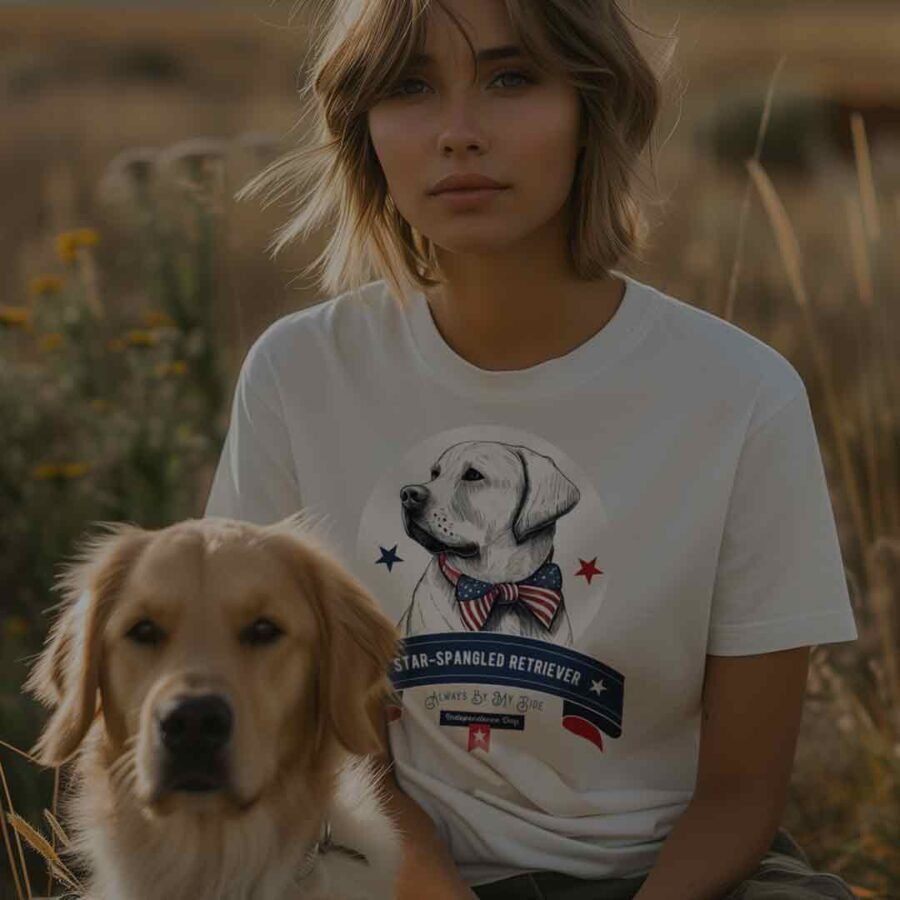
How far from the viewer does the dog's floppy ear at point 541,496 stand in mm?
3152

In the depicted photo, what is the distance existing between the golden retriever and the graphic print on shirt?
33cm

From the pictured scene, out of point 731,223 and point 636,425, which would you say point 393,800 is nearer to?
point 636,425

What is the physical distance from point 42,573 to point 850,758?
2.23 meters

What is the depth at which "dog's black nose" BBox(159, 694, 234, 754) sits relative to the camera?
2.46 metres

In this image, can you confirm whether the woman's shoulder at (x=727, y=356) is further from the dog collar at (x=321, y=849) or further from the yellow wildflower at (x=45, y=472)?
the yellow wildflower at (x=45, y=472)

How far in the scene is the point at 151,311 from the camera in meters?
5.81

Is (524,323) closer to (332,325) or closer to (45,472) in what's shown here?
(332,325)

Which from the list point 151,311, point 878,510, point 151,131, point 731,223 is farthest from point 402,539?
point 151,131

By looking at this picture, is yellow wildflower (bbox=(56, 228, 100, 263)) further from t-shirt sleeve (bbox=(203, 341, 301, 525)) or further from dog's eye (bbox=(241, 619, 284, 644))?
dog's eye (bbox=(241, 619, 284, 644))

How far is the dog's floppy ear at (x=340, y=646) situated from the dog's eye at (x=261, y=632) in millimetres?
94

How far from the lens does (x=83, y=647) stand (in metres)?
2.70

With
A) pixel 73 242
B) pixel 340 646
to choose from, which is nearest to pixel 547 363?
pixel 340 646

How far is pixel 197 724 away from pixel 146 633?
0.23 metres

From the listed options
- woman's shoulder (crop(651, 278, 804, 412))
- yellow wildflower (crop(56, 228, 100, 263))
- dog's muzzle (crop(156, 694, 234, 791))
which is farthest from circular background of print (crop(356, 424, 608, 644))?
yellow wildflower (crop(56, 228, 100, 263))
